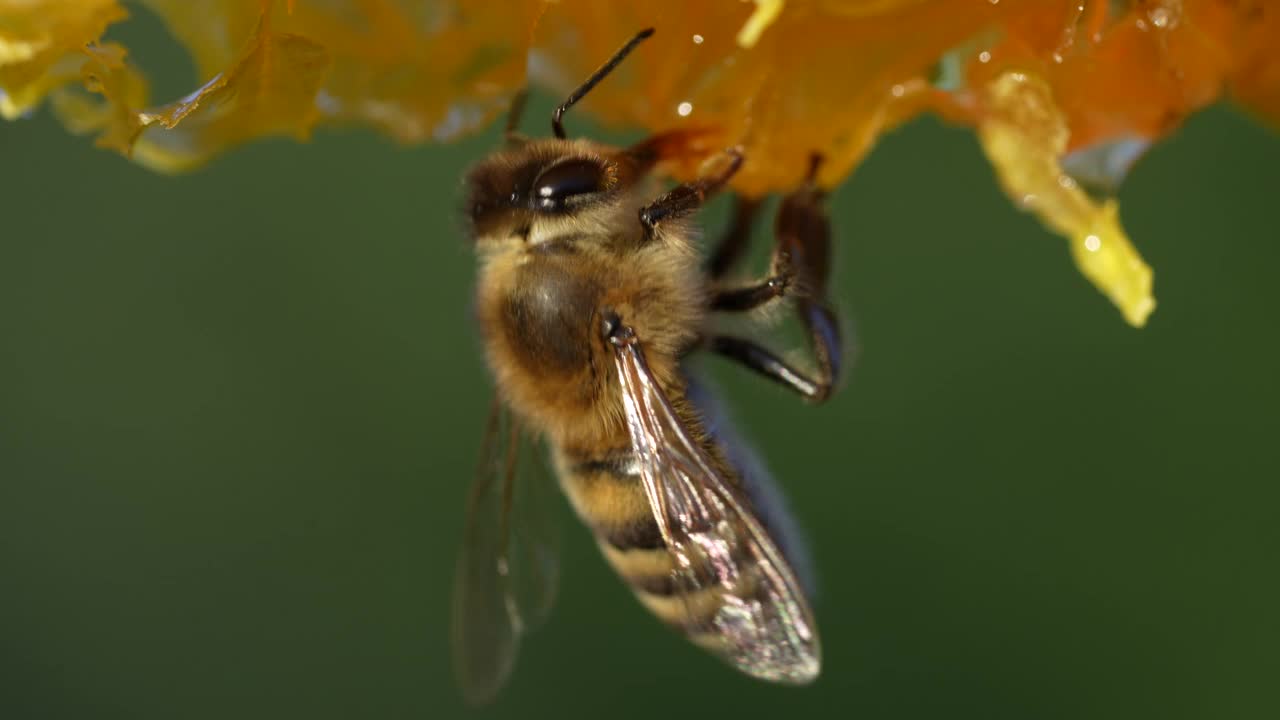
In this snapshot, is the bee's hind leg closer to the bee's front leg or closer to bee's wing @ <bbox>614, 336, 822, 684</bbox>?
the bee's front leg

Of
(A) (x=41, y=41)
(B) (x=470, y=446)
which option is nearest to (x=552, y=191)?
(A) (x=41, y=41)

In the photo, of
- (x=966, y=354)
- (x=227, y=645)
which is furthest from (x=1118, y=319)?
(x=227, y=645)

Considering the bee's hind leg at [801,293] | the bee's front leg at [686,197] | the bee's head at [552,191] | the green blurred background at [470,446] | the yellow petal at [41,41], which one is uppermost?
the yellow petal at [41,41]

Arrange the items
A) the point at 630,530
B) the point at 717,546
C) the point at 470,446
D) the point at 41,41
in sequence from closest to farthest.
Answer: the point at 41,41 < the point at 717,546 < the point at 630,530 < the point at 470,446

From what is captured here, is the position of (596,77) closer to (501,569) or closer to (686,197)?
(686,197)

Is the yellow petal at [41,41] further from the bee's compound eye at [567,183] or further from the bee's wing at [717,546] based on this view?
the bee's wing at [717,546]

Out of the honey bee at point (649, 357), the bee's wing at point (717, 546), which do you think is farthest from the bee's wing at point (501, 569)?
the bee's wing at point (717, 546)

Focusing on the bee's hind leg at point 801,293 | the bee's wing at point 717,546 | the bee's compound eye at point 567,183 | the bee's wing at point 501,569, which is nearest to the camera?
the bee's wing at point 717,546
